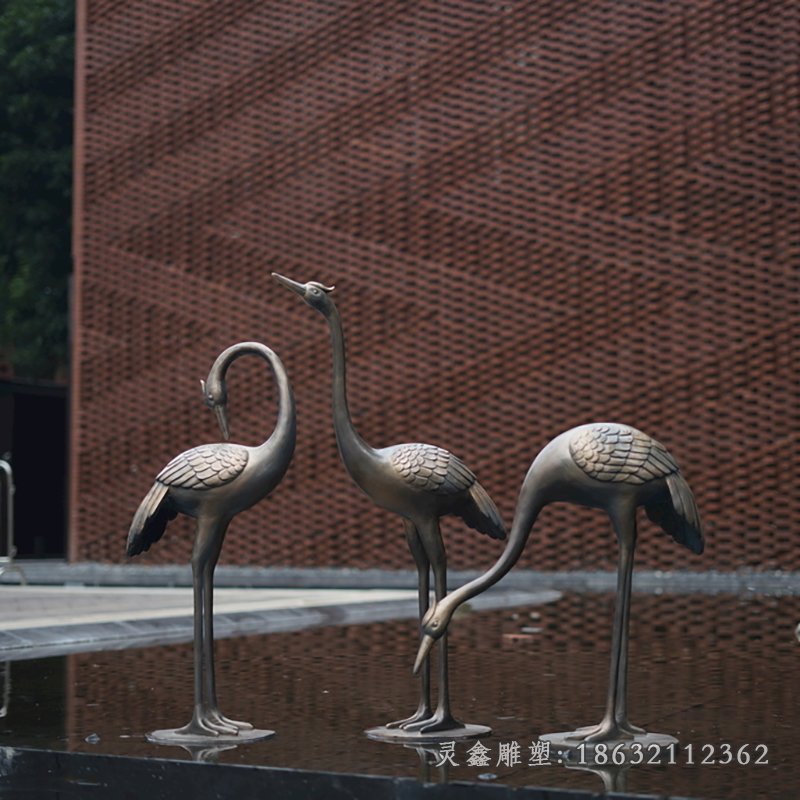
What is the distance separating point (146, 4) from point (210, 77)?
164cm

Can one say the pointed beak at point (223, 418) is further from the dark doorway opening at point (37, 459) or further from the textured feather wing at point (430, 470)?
the dark doorway opening at point (37, 459)

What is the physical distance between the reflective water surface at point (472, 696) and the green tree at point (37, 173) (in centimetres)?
2135

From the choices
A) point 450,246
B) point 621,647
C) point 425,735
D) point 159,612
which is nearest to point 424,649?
point 425,735

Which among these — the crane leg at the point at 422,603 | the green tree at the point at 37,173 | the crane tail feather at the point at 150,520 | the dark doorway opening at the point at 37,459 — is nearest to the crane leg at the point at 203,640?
the crane tail feather at the point at 150,520

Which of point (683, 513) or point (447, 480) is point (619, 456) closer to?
point (683, 513)

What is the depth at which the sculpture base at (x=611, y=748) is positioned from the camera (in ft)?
14.5

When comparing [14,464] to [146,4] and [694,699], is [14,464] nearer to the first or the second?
[146,4]

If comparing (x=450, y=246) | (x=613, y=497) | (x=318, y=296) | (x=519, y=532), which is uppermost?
(x=450, y=246)

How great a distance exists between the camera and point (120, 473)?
19.8 m

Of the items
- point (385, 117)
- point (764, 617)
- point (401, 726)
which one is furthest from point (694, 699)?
point (385, 117)

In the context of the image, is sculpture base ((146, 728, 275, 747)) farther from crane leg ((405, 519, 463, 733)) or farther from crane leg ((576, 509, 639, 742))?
crane leg ((576, 509, 639, 742))

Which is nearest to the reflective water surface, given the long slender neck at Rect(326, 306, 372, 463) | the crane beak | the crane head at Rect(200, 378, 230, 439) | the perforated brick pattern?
the crane beak

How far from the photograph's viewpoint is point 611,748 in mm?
4562

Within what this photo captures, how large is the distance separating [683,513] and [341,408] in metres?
1.21
